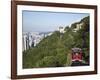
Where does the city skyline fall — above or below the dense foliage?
above

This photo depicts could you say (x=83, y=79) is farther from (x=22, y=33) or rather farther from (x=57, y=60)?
(x=22, y=33)

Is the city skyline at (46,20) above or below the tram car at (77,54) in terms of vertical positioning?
above

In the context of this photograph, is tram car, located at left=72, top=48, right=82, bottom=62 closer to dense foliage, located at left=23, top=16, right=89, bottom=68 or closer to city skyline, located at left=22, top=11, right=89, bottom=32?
dense foliage, located at left=23, top=16, right=89, bottom=68

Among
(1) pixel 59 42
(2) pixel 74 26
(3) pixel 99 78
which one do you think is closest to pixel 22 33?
(1) pixel 59 42

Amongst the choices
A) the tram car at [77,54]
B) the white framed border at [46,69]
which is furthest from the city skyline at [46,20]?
the tram car at [77,54]

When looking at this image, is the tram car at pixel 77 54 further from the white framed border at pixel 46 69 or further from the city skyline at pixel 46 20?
the city skyline at pixel 46 20

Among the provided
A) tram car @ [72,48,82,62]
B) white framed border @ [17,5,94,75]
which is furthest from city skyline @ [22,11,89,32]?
tram car @ [72,48,82,62]
